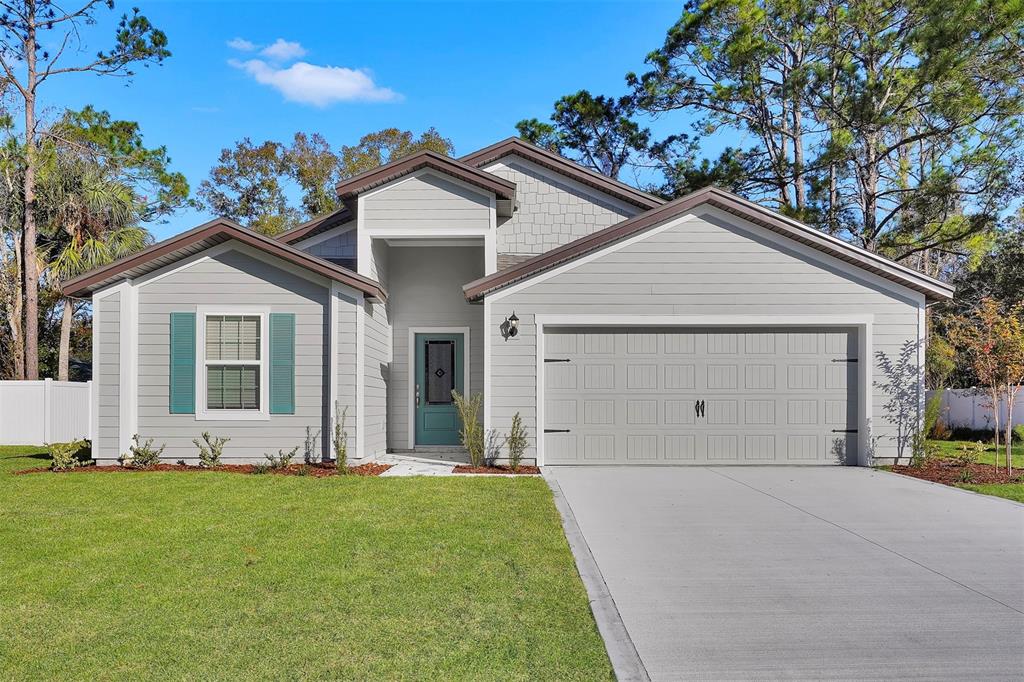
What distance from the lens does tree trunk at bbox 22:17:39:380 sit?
18234mm

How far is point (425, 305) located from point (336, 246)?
218 centimetres

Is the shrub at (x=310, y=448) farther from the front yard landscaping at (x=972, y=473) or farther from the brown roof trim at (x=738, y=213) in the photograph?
the front yard landscaping at (x=972, y=473)

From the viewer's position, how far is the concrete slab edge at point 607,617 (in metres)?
3.55

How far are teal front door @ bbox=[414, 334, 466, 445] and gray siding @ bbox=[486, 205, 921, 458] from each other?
8.86 ft

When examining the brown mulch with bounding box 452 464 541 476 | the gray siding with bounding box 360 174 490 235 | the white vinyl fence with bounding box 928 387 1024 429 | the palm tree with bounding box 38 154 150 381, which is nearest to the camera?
the brown mulch with bounding box 452 464 541 476

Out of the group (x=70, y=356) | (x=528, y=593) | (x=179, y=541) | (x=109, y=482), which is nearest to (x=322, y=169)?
(x=70, y=356)

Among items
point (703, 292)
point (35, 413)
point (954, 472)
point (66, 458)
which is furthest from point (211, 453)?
point (954, 472)

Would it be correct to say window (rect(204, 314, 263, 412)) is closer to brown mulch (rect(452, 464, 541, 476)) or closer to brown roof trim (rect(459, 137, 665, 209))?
brown mulch (rect(452, 464, 541, 476))

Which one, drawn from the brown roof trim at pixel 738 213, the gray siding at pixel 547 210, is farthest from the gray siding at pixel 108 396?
the gray siding at pixel 547 210

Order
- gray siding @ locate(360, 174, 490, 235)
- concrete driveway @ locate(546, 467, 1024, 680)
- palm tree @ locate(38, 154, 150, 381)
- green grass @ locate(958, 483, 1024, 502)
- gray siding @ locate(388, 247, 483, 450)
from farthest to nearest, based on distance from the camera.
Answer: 1. palm tree @ locate(38, 154, 150, 381)
2. gray siding @ locate(388, 247, 483, 450)
3. gray siding @ locate(360, 174, 490, 235)
4. green grass @ locate(958, 483, 1024, 502)
5. concrete driveway @ locate(546, 467, 1024, 680)

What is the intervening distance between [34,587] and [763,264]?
1008cm

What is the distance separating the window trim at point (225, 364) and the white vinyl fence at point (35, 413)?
22.7 feet

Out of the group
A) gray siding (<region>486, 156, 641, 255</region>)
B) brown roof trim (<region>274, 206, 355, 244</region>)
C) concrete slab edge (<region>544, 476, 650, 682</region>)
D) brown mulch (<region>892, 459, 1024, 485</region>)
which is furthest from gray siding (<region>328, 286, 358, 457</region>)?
brown mulch (<region>892, 459, 1024, 485</region>)

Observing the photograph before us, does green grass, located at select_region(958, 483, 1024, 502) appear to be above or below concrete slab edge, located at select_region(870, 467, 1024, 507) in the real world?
above
